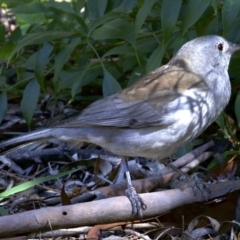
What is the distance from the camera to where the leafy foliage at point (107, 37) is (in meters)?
5.07

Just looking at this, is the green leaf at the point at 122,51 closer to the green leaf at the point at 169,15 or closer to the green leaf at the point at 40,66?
the green leaf at the point at 40,66

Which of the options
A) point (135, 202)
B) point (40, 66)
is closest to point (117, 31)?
point (40, 66)

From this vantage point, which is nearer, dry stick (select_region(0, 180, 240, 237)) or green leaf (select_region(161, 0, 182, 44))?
dry stick (select_region(0, 180, 240, 237))

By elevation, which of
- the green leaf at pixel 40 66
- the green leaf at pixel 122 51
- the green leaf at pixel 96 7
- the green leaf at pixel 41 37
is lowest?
the green leaf at pixel 40 66

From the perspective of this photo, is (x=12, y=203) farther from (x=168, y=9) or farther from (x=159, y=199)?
(x=168, y=9)

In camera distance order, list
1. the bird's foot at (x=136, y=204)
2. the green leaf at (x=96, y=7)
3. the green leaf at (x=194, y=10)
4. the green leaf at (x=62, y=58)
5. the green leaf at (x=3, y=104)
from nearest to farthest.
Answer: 1. the bird's foot at (x=136, y=204)
2. the green leaf at (x=194, y=10)
3. the green leaf at (x=96, y=7)
4. the green leaf at (x=62, y=58)
5. the green leaf at (x=3, y=104)

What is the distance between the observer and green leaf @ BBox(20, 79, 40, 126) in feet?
19.9

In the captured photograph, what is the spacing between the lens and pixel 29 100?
20.0ft

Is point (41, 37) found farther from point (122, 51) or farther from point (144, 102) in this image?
point (144, 102)

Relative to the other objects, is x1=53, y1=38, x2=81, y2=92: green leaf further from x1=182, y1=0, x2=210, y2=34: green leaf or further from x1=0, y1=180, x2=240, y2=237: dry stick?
x1=0, y1=180, x2=240, y2=237: dry stick

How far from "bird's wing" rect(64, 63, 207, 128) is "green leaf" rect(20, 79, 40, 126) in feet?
2.88

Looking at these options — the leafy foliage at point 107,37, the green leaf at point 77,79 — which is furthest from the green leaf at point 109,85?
the green leaf at point 77,79

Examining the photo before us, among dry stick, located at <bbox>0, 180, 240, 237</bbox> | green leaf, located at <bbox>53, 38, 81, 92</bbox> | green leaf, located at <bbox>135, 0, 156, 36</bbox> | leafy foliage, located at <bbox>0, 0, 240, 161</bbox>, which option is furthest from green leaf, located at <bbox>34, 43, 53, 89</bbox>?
dry stick, located at <bbox>0, 180, 240, 237</bbox>

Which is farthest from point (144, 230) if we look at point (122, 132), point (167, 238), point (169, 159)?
point (169, 159)
